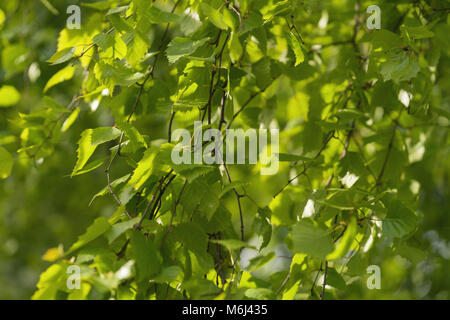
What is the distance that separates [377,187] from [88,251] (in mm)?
623

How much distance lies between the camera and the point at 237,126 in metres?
1.13

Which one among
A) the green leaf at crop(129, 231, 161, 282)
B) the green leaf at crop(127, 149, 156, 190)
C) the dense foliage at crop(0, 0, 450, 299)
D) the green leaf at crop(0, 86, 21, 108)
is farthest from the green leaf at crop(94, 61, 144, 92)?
the green leaf at crop(0, 86, 21, 108)

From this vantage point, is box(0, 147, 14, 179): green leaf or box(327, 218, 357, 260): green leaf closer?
box(327, 218, 357, 260): green leaf

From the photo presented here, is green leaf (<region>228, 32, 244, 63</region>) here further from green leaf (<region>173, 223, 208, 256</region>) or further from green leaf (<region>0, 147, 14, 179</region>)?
green leaf (<region>0, 147, 14, 179</region>)

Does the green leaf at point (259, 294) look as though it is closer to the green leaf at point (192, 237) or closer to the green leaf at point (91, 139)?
the green leaf at point (192, 237)

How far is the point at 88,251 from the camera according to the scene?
23.4 inches

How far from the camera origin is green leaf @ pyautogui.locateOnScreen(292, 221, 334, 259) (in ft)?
1.84

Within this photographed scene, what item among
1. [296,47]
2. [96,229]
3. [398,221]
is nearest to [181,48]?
[296,47]

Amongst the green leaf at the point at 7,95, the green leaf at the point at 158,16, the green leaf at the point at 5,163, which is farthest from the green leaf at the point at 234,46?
the green leaf at the point at 7,95

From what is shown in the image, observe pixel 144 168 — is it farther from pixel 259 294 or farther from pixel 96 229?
pixel 259 294

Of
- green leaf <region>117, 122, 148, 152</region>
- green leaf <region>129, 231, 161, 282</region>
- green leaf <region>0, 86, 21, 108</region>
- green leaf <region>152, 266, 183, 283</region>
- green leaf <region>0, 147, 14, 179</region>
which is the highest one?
green leaf <region>0, 86, 21, 108</region>

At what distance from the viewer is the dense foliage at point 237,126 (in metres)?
0.60
